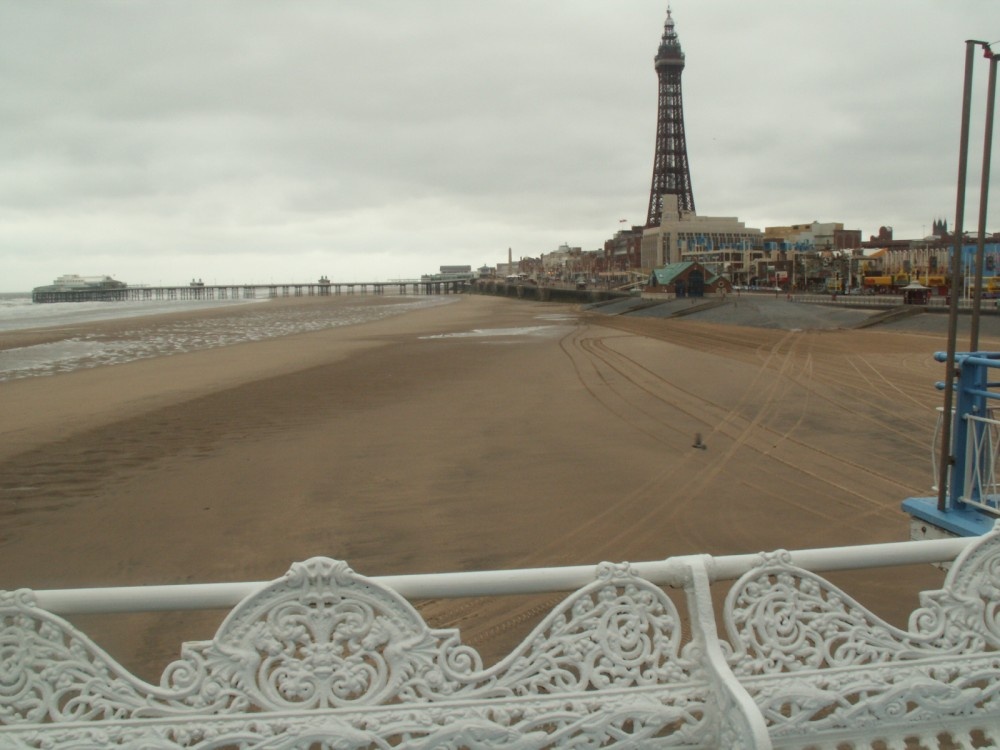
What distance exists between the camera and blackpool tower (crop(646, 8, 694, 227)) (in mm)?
124375

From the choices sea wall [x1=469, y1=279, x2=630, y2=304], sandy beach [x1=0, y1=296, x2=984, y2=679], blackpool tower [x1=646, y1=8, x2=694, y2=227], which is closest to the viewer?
sandy beach [x1=0, y1=296, x2=984, y2=679]

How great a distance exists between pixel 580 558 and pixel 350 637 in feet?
11.8

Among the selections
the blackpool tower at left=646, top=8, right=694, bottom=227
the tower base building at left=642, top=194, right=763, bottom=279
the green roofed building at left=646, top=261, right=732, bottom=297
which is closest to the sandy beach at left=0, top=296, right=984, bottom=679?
the green roofed building at left=646, top=261, right=732, bottom=297

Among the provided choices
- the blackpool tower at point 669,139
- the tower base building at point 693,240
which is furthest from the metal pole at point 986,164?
the blackpool tower at point 669,139

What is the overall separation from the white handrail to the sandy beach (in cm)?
195

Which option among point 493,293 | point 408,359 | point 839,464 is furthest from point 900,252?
point 839,464

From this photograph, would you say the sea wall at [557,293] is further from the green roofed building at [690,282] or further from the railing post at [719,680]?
the railing post at [719,680]

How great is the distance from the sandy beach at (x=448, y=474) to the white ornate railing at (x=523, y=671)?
1935 mm

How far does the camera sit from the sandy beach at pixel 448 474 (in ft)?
18.6

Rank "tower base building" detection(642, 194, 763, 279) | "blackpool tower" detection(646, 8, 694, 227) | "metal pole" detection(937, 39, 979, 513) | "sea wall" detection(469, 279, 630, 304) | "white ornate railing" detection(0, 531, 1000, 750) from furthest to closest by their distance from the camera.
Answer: "blackpool tower" detection(646, 8, 694, 227), "tower base building" detection(642, 194, 763, 279), "sea wall" detection(469, 279, 630, 304), "metal pole" detection(937, 39, 979, 513), "white ornate railing" detection(0, 531, 1000, 750)

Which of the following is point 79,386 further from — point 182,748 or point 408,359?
point 182,748

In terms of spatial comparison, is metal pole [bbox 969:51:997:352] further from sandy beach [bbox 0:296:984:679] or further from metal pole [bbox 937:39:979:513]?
sandy beach [bbox 0:296:984:679]

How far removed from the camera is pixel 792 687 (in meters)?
2.24

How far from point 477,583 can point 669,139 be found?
130862 millimetres
